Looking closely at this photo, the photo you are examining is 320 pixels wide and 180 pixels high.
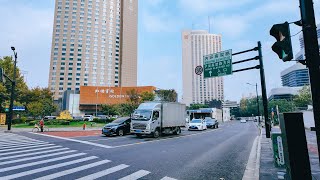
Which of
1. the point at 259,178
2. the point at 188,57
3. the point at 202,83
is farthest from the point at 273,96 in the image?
the point at 259,178

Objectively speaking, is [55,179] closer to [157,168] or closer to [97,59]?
[157,168]

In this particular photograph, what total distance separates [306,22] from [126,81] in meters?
133

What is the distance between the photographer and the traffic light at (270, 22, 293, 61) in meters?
4.19

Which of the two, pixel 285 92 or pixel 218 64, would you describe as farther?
pixel 285 92

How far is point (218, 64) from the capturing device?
17516 mm

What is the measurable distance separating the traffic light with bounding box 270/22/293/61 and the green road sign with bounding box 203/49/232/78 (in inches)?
490

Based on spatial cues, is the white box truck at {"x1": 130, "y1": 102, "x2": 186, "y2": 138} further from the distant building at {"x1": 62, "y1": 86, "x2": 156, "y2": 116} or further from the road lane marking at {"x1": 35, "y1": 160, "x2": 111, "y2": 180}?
the distant building at {"x1": 62, "y1": 86, "x2": 156, "y2": 116}

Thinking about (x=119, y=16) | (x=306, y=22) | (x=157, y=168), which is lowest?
(x=157, y=168)

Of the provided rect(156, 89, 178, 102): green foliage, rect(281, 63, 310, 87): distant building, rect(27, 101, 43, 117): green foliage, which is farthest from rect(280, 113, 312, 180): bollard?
rect(281, 63, 310, 87): distant building

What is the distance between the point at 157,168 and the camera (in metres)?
7.51

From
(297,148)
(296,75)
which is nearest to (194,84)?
(296,75)

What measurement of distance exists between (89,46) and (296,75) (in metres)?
144

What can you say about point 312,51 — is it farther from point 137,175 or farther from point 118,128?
point 118,128

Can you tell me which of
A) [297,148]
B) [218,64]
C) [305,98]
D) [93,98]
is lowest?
[297,148]
